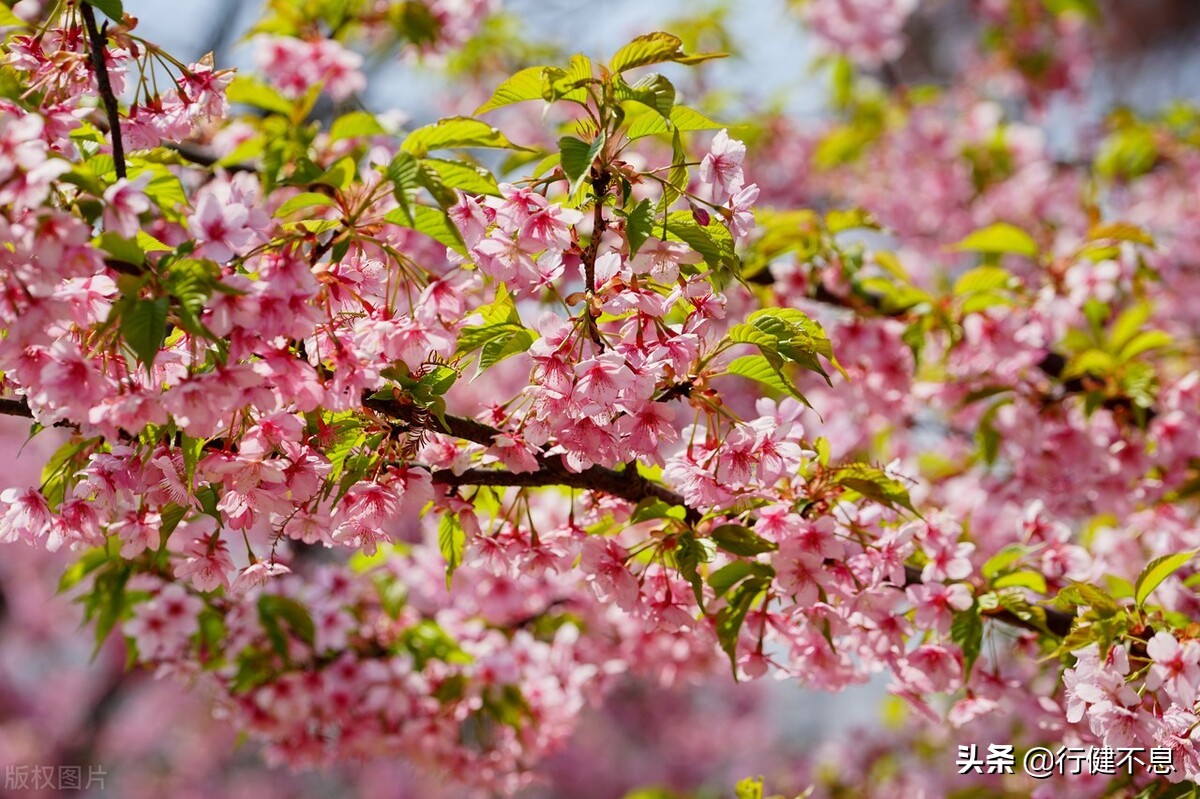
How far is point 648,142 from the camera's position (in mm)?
4793

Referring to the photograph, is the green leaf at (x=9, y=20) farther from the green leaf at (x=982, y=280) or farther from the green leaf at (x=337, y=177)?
the green leaf at (x=982, y=280)

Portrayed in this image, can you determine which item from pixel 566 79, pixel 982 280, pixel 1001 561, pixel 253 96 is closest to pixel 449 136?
pixel 566 79

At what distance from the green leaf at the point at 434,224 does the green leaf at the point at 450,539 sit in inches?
20.8

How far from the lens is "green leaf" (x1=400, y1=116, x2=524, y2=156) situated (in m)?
1.38

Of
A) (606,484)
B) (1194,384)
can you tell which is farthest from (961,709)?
(1194,384)

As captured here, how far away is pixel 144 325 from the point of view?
3.89 ft

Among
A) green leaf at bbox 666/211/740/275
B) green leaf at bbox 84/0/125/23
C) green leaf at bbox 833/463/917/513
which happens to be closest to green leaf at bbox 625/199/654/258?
green leaf at bbox 666/211/740/275

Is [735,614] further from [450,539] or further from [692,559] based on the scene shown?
[450,539]

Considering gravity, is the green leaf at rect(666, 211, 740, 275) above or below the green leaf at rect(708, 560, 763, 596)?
above

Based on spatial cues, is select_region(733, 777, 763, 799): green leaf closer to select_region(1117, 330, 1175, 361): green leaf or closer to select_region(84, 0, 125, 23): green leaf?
select_region(1117, 330, 1175, 361): green leaf

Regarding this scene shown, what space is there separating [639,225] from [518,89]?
0.99ft

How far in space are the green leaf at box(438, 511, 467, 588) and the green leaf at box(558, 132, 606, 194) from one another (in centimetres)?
64

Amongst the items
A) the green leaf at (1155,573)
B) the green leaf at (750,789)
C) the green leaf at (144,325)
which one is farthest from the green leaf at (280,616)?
the green leaf at (1155,573)

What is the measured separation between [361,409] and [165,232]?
0.41 m
